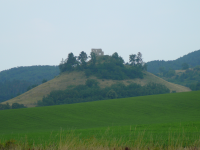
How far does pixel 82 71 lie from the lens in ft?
335

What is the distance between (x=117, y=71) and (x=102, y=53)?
19.2m

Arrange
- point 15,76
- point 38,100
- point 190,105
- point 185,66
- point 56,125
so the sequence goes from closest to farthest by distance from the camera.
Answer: point 56,125 → point 190,105 → point 38,100 → point 185,66 → point 15,76

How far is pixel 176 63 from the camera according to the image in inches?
6644

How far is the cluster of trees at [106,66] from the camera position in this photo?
9900cm

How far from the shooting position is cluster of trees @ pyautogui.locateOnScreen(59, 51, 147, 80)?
325 ft

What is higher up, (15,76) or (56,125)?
(15,76)

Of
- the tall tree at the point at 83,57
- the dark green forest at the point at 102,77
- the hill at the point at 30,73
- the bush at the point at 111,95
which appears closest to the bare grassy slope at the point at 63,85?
the dark green forest at the point at 102,77

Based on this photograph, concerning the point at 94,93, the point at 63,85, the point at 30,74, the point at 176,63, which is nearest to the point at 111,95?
the point at 94,93

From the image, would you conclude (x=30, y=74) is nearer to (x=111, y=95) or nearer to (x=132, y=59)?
(x=132, y=59)

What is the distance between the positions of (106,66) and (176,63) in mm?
85850

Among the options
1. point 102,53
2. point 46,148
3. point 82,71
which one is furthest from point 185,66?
point 46,148

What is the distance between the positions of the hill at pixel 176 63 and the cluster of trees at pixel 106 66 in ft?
183

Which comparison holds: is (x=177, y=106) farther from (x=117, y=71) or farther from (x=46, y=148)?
(x=117, y=71)

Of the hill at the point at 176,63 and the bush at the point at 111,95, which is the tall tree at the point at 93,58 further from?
the hill at the point at 176,63
